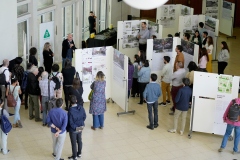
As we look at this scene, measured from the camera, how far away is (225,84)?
871 centimetres

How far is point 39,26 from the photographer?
13.1 meters

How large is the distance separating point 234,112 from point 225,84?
0.90 meters

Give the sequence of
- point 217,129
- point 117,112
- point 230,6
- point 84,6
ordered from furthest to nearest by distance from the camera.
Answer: point 230,6 → point 84,6 → point 117,112 → point 217,129

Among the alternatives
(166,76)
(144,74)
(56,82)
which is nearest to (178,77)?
(166,76)

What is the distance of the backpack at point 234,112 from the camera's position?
7.99 metres

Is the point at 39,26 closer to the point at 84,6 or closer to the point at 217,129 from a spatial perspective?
the point at 84,6

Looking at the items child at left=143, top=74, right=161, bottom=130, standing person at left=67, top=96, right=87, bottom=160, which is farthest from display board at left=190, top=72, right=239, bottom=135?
standing person at left=67, top=96, right=87, bottom=160

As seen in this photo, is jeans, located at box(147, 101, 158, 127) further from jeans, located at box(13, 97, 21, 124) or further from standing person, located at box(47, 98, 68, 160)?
jeans, located at box(13, 97, 21, 124)

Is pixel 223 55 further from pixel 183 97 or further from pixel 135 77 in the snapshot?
pixel 183 97

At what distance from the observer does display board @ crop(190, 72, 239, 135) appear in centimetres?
870

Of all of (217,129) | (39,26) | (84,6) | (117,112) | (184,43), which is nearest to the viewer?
(217,129)

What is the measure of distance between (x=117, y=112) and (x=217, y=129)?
2697 millimetres

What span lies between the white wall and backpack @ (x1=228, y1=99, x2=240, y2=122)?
596cm

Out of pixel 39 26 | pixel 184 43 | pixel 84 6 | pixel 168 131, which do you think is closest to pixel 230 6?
pixel 84 6
